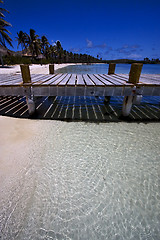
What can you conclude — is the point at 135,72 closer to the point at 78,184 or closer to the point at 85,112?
the point at 85,112

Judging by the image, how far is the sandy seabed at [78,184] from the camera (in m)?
1.94

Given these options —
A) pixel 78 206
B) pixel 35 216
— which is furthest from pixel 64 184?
pixel 35 216

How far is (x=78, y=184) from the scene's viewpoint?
8.56ft

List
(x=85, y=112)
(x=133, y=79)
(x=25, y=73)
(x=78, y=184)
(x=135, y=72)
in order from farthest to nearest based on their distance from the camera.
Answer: (x=85, y=112)
(x=133, y=79)
(x=135, y=72)
(x=25, y=73)
(x=78, y=184)

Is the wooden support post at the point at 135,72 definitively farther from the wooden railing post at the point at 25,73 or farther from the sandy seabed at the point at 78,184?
the wooden railing post at the point at 25,73

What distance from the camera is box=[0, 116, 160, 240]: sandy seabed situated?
1.94 m

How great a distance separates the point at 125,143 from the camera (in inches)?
155

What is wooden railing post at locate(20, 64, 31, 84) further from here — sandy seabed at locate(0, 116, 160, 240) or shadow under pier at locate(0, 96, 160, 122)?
sandy seabed at locate(0, 116, 160, 240)

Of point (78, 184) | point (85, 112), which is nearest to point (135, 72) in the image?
point (85, 112)

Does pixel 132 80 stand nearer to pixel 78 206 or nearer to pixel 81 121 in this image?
pixel 81 121

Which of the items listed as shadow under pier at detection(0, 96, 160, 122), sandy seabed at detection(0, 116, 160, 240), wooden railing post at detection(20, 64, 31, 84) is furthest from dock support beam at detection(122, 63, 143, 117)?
wooden railing post at detection(20, 64, 31, 84)

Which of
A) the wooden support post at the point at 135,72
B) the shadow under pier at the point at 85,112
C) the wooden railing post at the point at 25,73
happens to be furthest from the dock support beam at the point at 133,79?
the wooden railing post at the point at 25,73

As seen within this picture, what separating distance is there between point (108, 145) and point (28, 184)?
2.56 metres

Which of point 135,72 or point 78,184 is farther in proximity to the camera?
point 135,72
